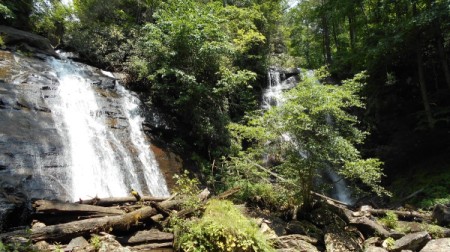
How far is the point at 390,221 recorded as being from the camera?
9.38m

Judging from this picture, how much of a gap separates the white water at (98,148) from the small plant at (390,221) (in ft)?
21.8

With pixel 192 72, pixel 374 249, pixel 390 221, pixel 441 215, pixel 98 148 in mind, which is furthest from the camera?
pixel 192 72

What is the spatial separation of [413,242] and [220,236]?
4.80 m

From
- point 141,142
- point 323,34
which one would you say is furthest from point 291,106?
point 323,34

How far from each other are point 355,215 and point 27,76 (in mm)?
12281

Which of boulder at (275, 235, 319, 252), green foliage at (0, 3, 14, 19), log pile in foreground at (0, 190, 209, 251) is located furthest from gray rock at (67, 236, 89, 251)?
green foliage at (0, 3, 14, 19)

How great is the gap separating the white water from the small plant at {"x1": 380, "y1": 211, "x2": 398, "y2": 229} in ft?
21.8

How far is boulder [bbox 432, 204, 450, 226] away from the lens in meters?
9.34

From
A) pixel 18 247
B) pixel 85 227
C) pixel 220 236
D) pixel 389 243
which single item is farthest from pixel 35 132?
pixel 389 243

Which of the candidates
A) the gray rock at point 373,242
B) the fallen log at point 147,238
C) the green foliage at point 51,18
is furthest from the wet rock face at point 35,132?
the gray rock at point 373,242

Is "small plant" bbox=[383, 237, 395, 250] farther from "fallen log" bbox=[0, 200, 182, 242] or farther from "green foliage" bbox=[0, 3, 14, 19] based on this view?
"green foliage" bbox=[0, 3, 14, 19]

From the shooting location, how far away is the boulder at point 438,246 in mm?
7421

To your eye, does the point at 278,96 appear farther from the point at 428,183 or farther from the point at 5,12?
the point at 5,12

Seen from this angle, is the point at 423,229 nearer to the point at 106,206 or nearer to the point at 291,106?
the point at 291,106
